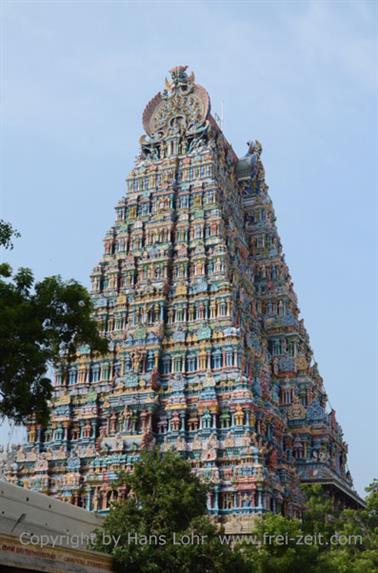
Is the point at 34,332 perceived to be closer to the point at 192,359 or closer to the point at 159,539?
the point at 159,539

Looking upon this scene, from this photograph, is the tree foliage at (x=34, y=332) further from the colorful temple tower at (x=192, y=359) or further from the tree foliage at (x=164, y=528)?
the colorful temple tower at (x=192, y=359)

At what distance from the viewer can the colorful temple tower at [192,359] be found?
36.1m

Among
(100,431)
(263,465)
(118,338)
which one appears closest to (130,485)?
(263,465)

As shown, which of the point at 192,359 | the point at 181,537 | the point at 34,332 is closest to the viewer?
the point at 34,332

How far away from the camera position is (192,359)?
39094mm

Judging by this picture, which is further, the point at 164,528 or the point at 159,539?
the point at 164,528

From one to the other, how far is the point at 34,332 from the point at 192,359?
68.1ft

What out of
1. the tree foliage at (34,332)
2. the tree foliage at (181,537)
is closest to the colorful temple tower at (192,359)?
the tree foliage at (181,537)

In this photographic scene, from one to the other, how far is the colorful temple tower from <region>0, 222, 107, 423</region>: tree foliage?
1621 cm

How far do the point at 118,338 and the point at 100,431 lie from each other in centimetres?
547

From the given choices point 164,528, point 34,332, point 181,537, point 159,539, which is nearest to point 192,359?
point 164,528

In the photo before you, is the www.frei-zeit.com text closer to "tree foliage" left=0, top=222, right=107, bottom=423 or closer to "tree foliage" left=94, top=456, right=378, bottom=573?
"tree foliage" left=94, top=456, right=378, bottom=573

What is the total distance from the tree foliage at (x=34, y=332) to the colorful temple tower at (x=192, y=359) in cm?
1621

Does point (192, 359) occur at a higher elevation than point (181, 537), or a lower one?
higher
